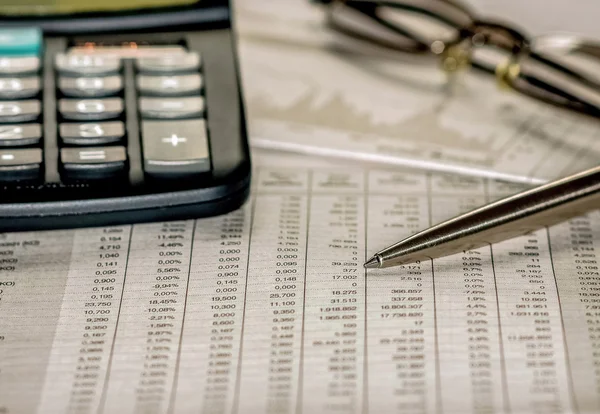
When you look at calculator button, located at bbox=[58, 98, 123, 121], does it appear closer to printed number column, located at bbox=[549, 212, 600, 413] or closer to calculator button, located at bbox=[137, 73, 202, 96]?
calculator button, located at bbox=[137, 73, 202, 96]

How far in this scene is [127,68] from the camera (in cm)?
41

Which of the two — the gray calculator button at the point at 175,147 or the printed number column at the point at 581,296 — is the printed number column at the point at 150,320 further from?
the printed number column at the point at 581,296

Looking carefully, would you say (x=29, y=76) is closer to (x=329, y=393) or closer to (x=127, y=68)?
(x=127, y=68)

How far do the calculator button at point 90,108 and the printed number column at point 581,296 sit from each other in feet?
0.75

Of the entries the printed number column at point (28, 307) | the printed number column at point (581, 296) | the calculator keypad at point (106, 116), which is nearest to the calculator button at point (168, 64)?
the calculator keypad at point (106, 116)

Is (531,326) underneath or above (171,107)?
underneath

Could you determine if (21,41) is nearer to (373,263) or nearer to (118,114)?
(118,114)

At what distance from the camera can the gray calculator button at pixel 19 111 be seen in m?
0.38

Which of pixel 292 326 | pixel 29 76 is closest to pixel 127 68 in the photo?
pixel 29 76

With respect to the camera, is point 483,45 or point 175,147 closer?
point 175,147

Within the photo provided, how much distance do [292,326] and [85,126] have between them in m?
0.15

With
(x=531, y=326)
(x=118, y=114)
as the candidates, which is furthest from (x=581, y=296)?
(x=118, y=114)

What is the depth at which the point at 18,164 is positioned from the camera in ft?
1.16

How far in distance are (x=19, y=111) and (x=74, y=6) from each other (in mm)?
92
